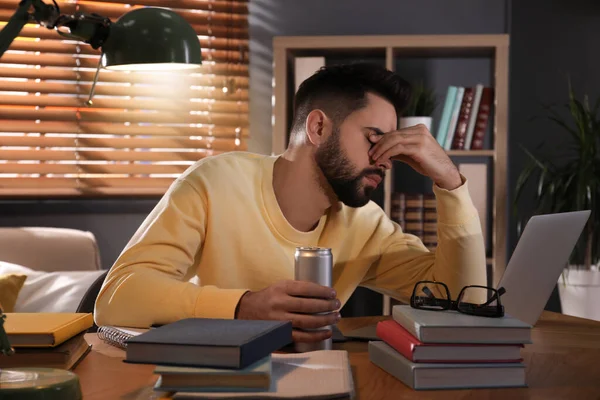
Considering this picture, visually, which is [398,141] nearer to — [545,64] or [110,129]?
[110,129]

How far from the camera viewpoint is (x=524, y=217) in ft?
11.9

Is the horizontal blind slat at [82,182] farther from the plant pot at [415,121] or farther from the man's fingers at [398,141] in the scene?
the man's fingers at [398,141]

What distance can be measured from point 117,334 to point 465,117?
220 cm

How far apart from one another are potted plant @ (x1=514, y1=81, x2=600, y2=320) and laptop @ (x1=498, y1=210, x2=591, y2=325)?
1.67 metres

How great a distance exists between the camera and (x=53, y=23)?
3.52 feet

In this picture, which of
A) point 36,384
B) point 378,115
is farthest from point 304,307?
point 378,115

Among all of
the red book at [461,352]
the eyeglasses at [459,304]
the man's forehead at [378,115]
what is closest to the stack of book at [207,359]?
the red book at [461,352]

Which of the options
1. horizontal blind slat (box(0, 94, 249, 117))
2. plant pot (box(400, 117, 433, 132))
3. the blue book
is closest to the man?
plant pot (box(400, 117, 433, 132))

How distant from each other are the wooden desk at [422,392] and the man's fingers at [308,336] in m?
0.06

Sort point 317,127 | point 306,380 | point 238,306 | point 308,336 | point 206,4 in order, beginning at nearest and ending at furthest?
point 306,380 < point 308,336 < point 238,306 < point 317,127 < point 206,4

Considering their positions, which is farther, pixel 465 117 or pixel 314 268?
pixel 465 117

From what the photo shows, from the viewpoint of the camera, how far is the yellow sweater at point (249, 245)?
1520 mm

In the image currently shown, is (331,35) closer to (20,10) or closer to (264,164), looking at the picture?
(264,164)

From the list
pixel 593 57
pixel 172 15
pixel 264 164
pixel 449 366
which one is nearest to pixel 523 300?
pixel 449 366
